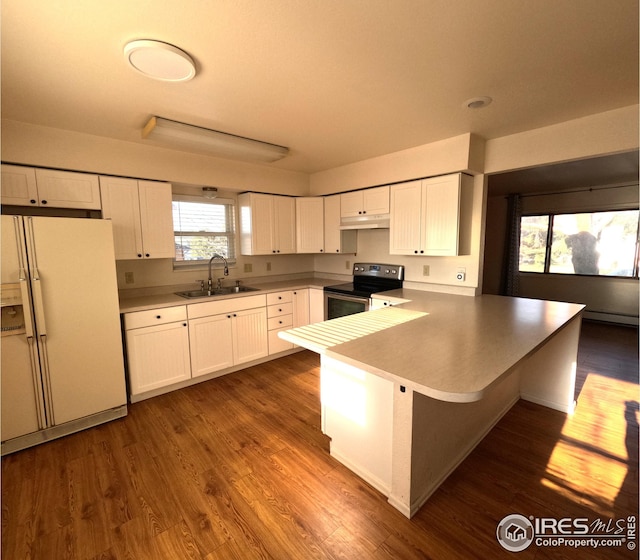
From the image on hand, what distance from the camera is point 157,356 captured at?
2852 millimetres

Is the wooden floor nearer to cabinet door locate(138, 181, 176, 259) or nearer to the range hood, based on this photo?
cabinet door locate(138, 181, 176, 259)

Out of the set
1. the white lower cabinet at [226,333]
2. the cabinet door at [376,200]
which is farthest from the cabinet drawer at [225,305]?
the cabinet door at [376,200]

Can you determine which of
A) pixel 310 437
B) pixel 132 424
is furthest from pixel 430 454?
pixel 132 424

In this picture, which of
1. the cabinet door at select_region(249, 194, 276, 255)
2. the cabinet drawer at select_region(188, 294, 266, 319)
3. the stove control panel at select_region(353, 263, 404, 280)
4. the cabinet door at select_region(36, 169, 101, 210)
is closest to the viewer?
the cabinet door at select_region(36, 169, 101, 210)

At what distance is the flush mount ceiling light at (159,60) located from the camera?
1.47 m

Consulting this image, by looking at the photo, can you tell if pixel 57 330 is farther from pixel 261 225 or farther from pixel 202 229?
pixel 261 225

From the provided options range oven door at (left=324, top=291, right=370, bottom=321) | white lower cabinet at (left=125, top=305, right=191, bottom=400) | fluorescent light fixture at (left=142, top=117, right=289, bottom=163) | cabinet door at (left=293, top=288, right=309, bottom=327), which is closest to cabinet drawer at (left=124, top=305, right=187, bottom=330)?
white lower cabinet at (left=125, top=305, right=191, bottom=400)

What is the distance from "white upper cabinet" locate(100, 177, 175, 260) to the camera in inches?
109

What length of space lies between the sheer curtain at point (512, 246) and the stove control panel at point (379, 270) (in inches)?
155

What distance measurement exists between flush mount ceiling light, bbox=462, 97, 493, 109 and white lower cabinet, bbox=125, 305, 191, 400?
2.92 m

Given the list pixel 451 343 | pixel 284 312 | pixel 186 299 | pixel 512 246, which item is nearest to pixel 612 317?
pixel 512 246

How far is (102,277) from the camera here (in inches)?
94.2

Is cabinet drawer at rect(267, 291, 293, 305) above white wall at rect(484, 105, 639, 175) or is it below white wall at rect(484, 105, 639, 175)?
below

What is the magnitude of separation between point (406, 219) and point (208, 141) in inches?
80.3
